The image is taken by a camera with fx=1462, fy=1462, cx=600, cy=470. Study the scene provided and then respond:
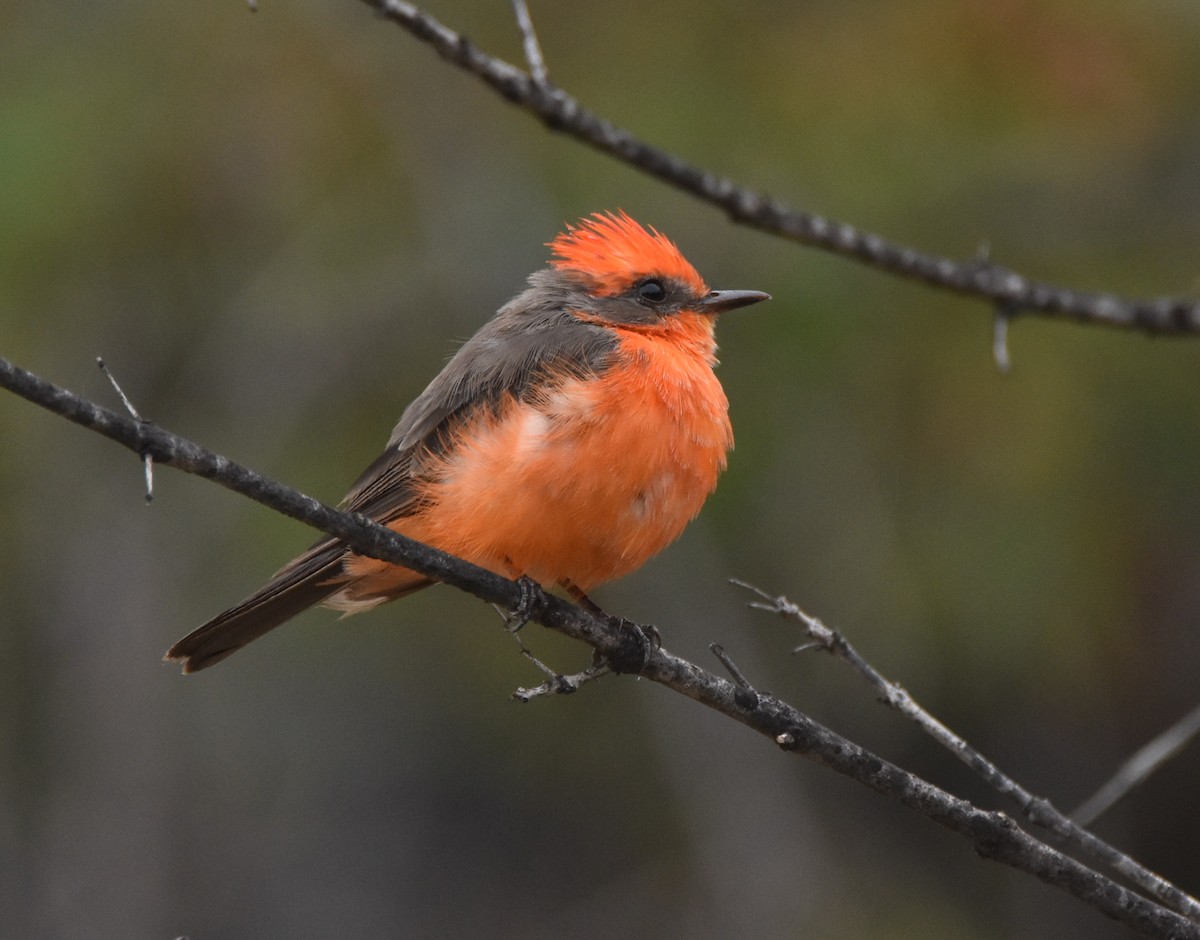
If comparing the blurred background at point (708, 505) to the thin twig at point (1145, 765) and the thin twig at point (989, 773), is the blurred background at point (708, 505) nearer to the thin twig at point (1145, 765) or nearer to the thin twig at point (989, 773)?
the thin twig at point (1145, 765)

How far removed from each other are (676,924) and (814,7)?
4.05 meters

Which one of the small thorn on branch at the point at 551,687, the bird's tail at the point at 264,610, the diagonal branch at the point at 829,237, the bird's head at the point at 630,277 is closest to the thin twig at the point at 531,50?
the diagonal branch at the point at 829,237

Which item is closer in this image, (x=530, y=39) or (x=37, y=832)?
(x=530, y=39)

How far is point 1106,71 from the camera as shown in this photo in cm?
561

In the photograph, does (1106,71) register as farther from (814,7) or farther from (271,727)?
(271,727)

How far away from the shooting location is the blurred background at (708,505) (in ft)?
18.2

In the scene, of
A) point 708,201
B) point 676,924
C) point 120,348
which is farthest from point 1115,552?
point 120,348

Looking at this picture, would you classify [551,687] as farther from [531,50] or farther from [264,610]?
[531,50]

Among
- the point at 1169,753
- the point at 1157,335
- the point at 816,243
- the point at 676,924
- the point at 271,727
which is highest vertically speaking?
the point at 816,243

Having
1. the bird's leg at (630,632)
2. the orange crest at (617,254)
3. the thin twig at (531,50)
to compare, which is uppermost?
the thin twig at (531,50)

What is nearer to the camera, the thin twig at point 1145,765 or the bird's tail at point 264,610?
the thin twig at point 1145,765

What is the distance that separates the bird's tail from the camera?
4602mm

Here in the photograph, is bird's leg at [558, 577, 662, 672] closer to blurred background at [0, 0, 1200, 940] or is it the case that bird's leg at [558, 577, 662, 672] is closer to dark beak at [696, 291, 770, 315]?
blurred background at [0, 0, 1200, 940]

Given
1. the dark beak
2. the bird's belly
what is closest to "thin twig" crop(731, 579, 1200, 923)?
the bird's belly
